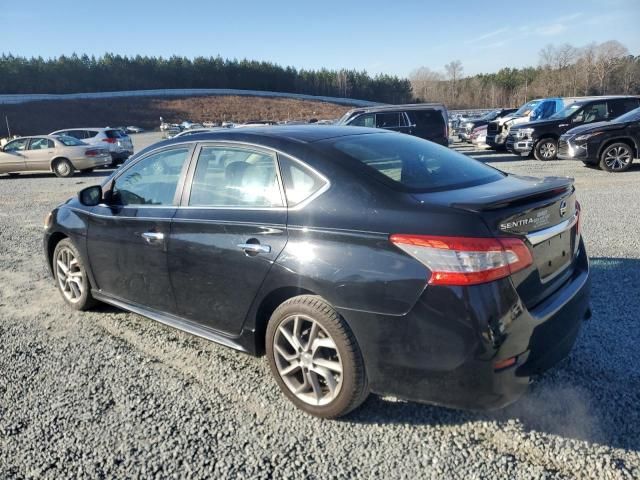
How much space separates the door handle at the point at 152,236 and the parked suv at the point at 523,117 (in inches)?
642

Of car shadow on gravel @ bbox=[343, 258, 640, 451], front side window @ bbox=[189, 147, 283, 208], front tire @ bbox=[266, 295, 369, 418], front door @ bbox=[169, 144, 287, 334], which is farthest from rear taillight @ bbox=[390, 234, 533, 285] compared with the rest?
front side window @ bbox=[189, 147, 283, 208]

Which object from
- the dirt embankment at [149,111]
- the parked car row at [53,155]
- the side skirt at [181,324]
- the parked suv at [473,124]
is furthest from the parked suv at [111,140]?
the dirt embankment at [149,111]

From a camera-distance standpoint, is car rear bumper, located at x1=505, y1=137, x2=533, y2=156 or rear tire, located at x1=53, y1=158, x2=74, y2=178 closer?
car rear bumper, located at x1=505, y1=137, x2=533, y2=156

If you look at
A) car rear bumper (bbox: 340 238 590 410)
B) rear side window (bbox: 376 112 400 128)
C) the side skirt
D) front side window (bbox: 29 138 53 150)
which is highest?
rear side window (bbox: 376 112 400 128)

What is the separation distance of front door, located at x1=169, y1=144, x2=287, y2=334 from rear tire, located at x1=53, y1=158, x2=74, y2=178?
16007 mm

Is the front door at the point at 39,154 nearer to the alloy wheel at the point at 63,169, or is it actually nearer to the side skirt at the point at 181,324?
the alloy wheel at the point at 63,169

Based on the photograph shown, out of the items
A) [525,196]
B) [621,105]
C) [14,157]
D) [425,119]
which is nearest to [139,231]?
[525,196]

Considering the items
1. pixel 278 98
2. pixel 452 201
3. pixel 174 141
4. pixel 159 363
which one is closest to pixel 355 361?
pixel 452 201

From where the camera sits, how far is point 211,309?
327cm

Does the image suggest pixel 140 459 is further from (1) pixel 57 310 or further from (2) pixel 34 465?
(1) pixel 57 310

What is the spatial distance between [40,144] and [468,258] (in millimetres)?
18965

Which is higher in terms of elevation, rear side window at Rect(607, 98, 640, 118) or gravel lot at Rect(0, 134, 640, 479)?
Result: rear side window at Rect(607, 98, 640, 118)

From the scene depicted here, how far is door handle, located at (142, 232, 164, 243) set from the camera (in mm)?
3505

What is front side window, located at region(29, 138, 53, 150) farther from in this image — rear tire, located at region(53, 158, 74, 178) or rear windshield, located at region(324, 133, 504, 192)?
rear windshield, located at region(324, 133, 504, 192)
